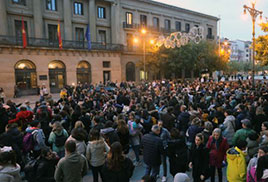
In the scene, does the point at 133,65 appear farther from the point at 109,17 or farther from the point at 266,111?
the point at 266,111

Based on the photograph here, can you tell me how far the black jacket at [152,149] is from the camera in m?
4.59

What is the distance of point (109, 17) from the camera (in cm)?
3244

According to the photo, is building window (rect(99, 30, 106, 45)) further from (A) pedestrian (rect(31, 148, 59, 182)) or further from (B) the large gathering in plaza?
A: (A) pedestrian (rect(31, 148, 59, 182))

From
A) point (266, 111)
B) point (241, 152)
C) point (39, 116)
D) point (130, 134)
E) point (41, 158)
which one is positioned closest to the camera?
point (41, 158)

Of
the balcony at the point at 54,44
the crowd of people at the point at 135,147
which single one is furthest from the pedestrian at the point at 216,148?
the balcony at the point at 54,44

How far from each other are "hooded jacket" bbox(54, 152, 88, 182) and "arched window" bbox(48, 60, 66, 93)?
25.1 m

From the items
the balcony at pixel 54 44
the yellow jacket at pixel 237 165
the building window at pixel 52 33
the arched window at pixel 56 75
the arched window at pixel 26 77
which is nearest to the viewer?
the yellow jacket at pixel 237 165

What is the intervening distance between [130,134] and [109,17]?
97.5 feet

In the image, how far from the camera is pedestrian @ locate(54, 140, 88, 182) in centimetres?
346

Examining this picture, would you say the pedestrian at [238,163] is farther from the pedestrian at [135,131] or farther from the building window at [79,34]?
the building window at [79,34]

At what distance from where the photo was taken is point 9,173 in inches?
131

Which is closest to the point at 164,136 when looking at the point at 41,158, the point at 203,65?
the point at 41,158

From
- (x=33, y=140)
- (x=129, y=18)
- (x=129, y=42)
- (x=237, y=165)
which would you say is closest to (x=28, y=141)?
(x=33, y=140)

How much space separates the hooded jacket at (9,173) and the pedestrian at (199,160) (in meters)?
3.40
